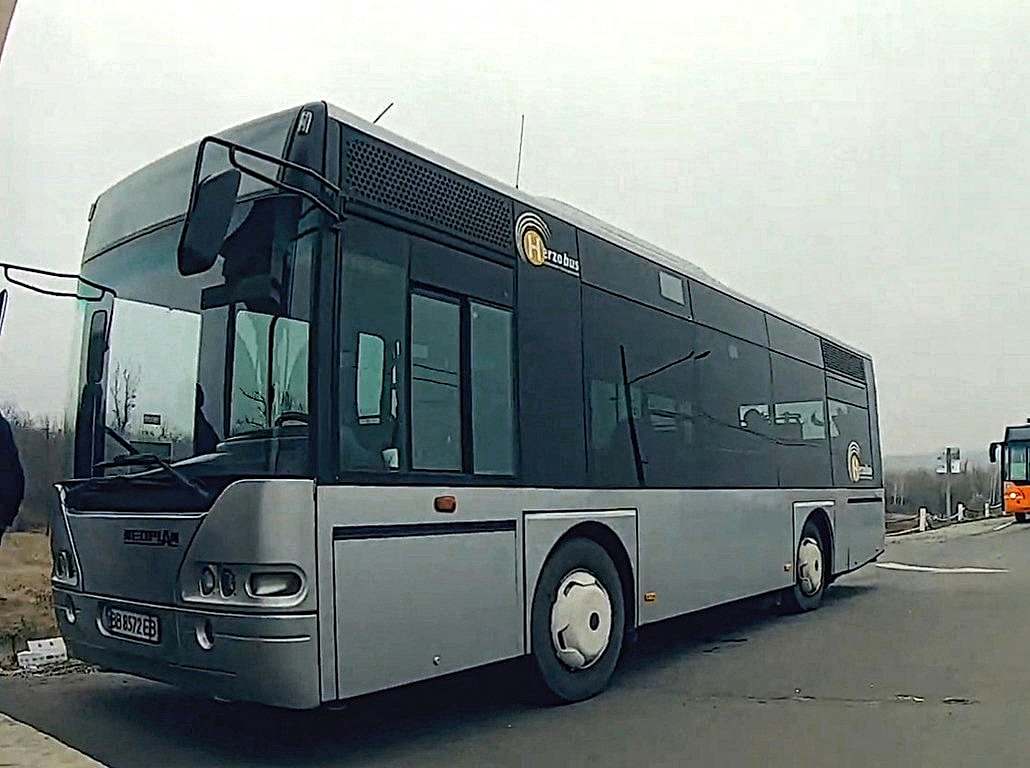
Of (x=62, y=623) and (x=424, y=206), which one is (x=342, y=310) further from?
(x=62, y=623)

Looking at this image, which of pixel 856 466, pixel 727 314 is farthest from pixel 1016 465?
pixel 727 314

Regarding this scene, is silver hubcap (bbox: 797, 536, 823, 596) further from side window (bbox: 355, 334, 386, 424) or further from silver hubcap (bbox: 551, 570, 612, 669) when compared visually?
side window (bbox: 355, 334, 386, 424)

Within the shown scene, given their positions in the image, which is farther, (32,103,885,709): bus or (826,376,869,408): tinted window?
(826,376,869,408): tinted window

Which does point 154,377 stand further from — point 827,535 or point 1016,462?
point 1016,462

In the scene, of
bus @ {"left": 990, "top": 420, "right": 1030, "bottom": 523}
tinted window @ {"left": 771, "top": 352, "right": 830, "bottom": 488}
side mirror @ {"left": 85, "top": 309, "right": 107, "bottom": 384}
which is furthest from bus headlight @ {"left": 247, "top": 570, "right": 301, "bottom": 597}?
bus @ {"left": 990, "top": 420, "right": 1030, "bottom": 523}

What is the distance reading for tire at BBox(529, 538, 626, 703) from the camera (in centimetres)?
707

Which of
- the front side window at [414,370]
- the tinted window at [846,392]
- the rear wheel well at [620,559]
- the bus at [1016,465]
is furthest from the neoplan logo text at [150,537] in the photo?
the bus at [1016,465]

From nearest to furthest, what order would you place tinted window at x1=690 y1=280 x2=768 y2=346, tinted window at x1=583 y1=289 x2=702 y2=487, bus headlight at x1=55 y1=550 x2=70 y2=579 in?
bus headlight at x1=55 y1=550 x2=70 y2=579 → tinted window at x1=583 y1=289 x2=702 y2=487 → tinted window at x1=690 y1=280 x2=768 y2=346

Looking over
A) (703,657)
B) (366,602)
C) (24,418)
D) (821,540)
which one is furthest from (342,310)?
(821,540)

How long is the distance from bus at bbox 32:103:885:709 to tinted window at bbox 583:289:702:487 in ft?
0.12

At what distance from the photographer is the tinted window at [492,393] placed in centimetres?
650

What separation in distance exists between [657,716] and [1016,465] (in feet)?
121

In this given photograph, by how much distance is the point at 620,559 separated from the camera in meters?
7.98

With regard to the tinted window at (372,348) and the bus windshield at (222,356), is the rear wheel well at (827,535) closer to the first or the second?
the tinted window at (372,348)
